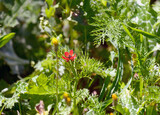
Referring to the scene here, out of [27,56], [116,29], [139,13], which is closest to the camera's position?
[116,29]

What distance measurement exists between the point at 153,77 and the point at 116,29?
0.21 metres

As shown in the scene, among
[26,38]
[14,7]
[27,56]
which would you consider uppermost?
[14,7]

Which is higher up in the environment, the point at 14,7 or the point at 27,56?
the point at 14,7

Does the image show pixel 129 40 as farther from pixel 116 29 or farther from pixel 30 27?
pixel 30 27

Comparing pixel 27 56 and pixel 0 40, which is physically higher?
pixel 0 40

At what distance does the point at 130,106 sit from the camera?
0.73 metres

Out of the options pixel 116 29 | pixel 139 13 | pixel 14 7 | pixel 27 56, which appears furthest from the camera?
pixel 27 56

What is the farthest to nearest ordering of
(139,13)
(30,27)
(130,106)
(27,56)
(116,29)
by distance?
1. (30,27)
2. (27,56)
3. (139,13)
4. (116,29)
5. (130,106)

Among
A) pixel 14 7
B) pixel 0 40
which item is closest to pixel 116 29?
pixel 0 40

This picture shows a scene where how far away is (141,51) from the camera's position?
84cm

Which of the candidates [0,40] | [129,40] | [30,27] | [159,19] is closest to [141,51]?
[129,40]

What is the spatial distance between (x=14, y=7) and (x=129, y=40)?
0.77m

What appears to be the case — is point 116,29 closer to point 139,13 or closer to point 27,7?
point 139,13

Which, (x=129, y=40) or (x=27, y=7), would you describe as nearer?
(x=129, y=40)
